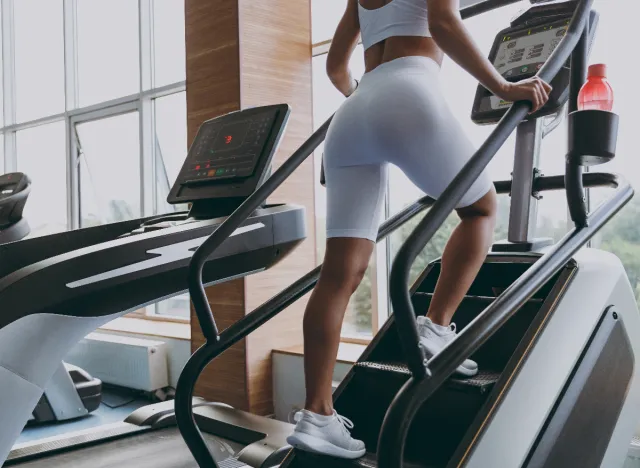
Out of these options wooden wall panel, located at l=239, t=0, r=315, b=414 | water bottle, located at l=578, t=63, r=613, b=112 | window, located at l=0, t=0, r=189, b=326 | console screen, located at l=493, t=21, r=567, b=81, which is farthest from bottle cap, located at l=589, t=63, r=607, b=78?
window, located at l=0, t=0, r=189, b=326

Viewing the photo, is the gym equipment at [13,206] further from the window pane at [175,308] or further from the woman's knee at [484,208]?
the woman's knee at [484,208]

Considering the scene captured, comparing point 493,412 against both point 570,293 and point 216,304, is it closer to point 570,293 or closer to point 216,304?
point 570,293

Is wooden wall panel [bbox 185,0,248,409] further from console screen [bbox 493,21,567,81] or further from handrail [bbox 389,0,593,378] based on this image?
handrail [bbox 389,0,593,378]

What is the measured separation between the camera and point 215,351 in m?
1.81

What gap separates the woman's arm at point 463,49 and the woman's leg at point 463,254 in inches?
12.2

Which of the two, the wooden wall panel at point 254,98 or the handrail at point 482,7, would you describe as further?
the wooden wall panel at point 254,98

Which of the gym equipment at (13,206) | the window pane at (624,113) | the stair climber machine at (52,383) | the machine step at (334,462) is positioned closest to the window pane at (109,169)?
the stair climber machine at (52,383)

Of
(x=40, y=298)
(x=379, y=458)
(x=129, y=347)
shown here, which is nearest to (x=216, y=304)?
(x=129, y=347)

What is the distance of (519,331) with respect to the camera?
2096 mm

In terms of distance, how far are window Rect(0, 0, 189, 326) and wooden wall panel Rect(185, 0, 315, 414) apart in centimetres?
138

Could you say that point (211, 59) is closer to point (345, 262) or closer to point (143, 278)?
point (143, 278)

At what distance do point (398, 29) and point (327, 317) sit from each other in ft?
2.40

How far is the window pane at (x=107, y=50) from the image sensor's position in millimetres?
6461

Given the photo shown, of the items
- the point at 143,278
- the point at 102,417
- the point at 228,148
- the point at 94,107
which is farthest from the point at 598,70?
the point at 94,107
